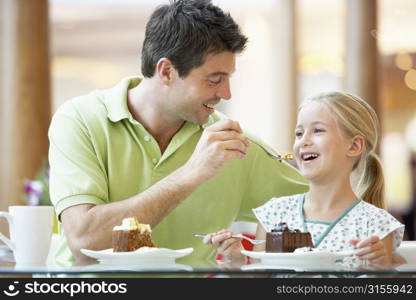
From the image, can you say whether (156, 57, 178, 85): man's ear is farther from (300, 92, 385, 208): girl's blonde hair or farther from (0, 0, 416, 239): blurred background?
(0, 0, 416, 239): blurred background

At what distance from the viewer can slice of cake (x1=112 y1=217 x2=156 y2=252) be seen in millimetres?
1566

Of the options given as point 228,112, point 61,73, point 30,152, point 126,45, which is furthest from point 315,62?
point 30,152

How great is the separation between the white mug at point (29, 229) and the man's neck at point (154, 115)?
2.26 feet

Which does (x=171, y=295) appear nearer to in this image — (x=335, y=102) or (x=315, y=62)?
(x=335, y=102)

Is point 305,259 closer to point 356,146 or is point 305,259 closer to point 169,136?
point 356,146

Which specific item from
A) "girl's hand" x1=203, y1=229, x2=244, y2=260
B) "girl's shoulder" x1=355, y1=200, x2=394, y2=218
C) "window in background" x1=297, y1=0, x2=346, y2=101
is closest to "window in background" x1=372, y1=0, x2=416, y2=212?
"window in background" x1=297, y1=0, x2=346, y2=101

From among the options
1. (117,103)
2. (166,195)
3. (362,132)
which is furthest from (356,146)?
(117,103)

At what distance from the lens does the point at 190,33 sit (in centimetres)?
233

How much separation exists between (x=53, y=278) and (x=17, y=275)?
0.20 ft

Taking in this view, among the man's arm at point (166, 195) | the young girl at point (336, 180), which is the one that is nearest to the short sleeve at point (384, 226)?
the young girl at point (336, 180)

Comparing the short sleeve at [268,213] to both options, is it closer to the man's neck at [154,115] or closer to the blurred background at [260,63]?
the man's neck at [154,115]

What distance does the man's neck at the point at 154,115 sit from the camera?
240 cm

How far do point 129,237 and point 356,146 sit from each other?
2.77 feet

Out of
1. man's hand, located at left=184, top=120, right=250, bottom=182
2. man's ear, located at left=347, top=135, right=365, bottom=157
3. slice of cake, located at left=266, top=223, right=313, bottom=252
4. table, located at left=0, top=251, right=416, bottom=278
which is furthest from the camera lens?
man's ear, located at left=347, top=135, right=365, bottom=157
